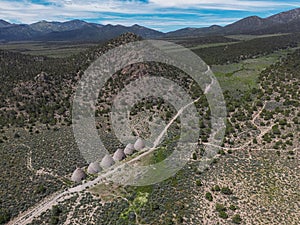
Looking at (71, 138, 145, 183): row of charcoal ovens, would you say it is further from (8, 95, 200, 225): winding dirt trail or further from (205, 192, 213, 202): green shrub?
(205, 192, 213, 202): green shrub

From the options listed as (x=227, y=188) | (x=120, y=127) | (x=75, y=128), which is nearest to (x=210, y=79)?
(x=120, y=127)

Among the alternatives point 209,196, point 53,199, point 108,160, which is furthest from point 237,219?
point 53,199

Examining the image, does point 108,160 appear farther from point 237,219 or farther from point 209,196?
point 237,219

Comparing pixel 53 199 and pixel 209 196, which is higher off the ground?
pixel 209 196

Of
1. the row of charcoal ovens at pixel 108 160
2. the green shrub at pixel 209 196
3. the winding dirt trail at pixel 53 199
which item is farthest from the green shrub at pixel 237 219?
the row of charcoal ovens at pixel 108 160

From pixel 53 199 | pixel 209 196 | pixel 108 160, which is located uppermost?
pixel 209 196

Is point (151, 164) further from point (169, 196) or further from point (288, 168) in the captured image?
point (288, 168)

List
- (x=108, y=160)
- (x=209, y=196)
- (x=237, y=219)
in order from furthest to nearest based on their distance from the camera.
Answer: (x=108, y=160) → (x=209, y=196) → (x=237, y=219)

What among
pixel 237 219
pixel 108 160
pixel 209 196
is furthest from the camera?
pixel 108 160
